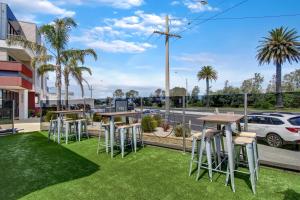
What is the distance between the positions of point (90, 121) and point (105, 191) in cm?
1021

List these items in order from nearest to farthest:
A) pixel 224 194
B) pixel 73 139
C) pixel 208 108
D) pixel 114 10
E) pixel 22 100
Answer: pixel 224 194 < pixel 208 108 < pixel 73 139 < pixel 114 10 < pixel 22 100

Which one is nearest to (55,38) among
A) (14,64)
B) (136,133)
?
(14,64)

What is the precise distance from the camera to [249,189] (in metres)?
4.60

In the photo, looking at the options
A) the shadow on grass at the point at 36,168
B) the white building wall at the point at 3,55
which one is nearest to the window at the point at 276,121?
the shadow on grass at the point at 36,168

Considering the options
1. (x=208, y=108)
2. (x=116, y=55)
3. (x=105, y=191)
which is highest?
(x=116, y=55)

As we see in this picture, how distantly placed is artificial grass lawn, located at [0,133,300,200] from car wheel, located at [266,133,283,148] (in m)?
4.08

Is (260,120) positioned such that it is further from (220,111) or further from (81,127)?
(81,127)

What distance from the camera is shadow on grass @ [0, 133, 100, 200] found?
4.97 metres

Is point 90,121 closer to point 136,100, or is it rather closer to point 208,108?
point 136,100

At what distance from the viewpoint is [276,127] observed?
927cm

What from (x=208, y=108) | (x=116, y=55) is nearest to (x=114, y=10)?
(x=208, y=108)

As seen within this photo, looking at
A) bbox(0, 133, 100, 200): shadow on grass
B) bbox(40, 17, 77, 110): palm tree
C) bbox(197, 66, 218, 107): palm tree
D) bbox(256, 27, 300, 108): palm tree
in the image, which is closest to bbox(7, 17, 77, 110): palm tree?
bbox(40, 17, 77, 110): palm tree

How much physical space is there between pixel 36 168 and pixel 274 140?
832 centimetres

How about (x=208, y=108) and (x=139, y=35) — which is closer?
(x=208, y=108)
